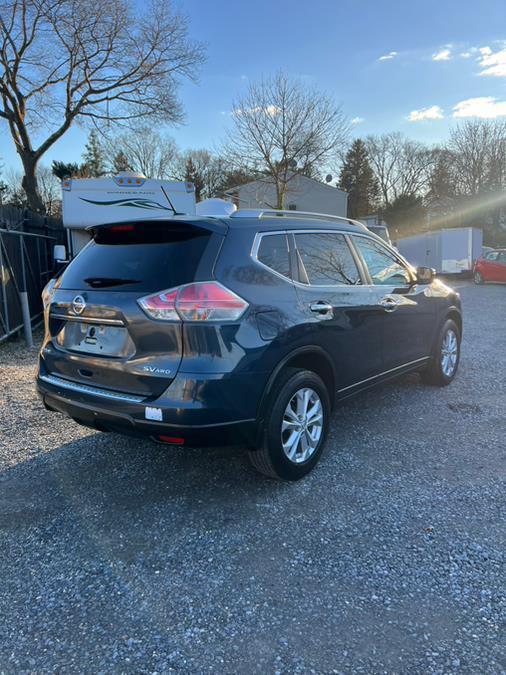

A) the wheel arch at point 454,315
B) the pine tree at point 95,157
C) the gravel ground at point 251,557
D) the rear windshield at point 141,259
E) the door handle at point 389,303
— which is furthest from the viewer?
the pine tree at point 95,157

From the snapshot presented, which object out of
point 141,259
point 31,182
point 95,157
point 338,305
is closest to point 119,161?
point 95,157

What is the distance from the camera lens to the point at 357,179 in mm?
52656

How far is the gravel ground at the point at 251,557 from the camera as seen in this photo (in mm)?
1956

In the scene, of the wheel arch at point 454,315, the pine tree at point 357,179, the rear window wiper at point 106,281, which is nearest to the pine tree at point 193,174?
the pine tree at point 357,179

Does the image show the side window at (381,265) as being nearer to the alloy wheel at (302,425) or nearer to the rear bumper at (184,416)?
the alloy wheel at (302,425)

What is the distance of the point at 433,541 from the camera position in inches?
104

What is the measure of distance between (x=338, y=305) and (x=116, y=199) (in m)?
7.93

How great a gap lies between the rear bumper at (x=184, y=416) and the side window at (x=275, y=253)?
84cm

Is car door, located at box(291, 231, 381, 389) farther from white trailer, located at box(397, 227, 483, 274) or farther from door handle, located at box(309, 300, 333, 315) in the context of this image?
white trailer, located at box(397, 227, 483, 274)

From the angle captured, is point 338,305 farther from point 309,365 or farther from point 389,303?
point 389,303

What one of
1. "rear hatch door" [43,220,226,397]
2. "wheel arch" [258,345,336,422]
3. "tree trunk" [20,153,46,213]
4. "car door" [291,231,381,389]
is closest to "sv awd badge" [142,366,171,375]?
"rear hatch door" [43,220,226,397]

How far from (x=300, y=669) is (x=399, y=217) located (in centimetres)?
5190

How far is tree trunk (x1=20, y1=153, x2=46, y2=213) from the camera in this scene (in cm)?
2055

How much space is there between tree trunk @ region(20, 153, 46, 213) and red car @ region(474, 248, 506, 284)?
757 inches
